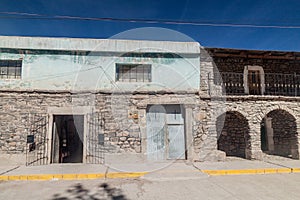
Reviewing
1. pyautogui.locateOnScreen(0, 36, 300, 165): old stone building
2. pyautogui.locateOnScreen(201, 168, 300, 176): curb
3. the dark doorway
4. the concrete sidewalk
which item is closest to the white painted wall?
pyautogui.locateOnScreen(0, 36, 300, 165): old stone building

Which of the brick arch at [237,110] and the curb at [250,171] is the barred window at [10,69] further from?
the brick arch at [237,110]

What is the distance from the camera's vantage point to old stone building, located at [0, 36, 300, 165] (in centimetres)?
818

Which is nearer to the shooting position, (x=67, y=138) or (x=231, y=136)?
(x=67, y=138)

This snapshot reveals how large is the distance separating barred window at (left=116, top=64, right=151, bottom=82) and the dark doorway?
2.47 metres

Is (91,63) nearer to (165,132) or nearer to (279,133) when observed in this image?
(165,132)

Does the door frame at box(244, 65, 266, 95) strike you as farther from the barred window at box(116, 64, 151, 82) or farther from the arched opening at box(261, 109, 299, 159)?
the barred window at box(116, 64, 151, 82)

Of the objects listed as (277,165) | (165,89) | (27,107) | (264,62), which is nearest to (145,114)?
(165,89)

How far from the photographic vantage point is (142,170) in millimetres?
Result: 7027

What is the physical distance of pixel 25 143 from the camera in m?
8.07

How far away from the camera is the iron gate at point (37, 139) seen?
7973 mm

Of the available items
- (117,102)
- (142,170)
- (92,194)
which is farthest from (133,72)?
(92,194)

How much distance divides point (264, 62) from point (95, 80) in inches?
347

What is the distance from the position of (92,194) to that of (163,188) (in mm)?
1788

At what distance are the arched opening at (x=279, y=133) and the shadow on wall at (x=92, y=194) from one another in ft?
27.4
